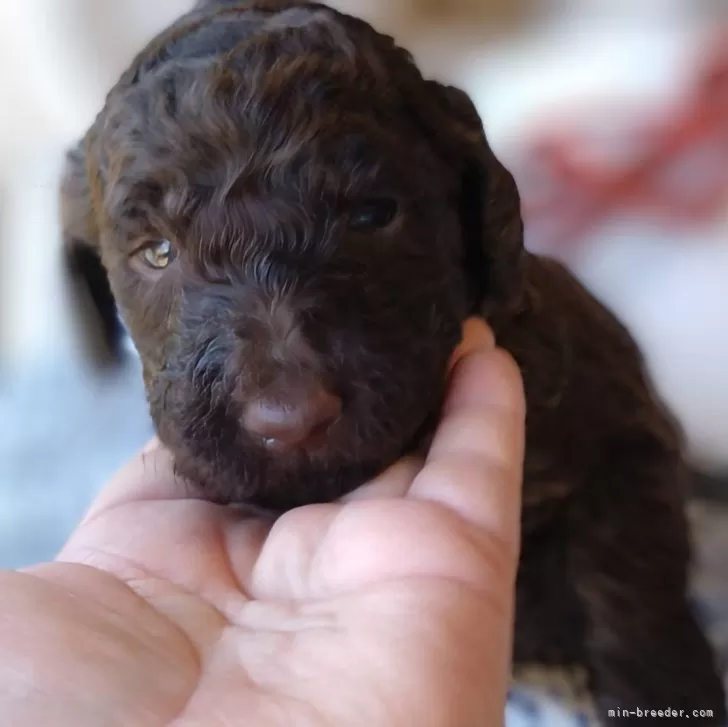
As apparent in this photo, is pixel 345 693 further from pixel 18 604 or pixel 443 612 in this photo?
pixel 18 604

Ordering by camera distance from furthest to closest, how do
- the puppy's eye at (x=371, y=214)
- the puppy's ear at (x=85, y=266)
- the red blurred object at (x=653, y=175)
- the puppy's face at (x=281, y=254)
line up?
the red blurred object at (x=653, y=175) < the puppy's ear at (x=85, y=266) < the puppy's eye at (x=371, y=214) < the puppy's face at (x=281, y=254)

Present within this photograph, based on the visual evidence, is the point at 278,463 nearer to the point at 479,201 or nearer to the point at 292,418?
the point at 292,418

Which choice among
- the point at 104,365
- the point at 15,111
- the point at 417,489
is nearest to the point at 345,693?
the point at 417,489

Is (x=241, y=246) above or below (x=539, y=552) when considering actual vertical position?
above

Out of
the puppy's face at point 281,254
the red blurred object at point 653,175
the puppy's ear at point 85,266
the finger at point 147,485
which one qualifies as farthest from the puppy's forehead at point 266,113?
the red blurred object at point 653,175

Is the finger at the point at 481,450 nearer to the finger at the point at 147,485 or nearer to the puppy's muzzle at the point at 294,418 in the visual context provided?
the puppy's muzzle at the point at 294,418

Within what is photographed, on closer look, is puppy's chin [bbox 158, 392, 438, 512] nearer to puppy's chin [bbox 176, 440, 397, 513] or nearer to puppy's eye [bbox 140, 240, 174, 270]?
puppy's chin [bbox 176, 440, 397, 513]

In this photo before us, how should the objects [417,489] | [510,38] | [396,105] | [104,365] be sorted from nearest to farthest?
[417,489]
[396,105]
[104,365]
[510,38]

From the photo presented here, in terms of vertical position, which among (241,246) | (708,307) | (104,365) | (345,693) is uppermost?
(708,307)
